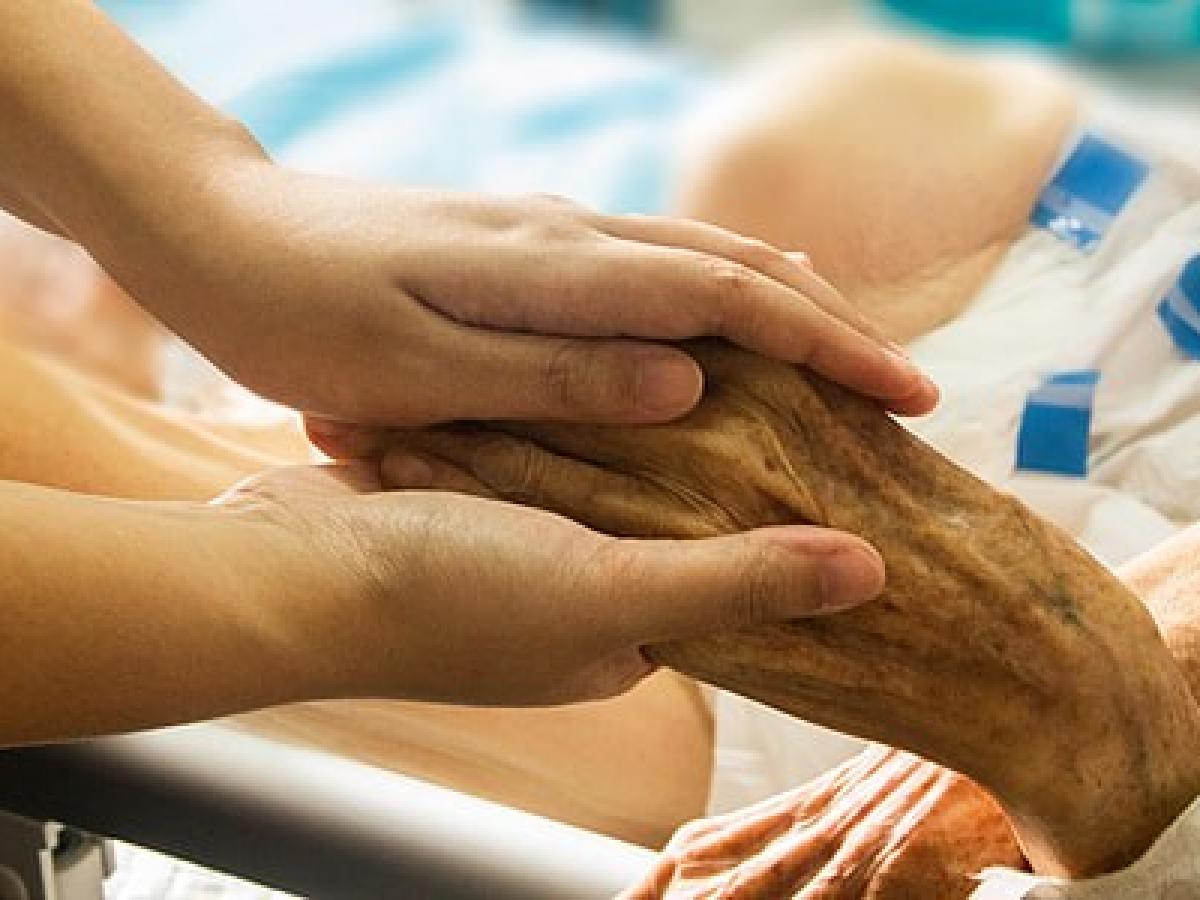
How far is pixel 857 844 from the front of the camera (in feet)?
2.66

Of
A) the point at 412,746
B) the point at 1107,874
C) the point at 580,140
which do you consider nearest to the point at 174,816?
the point at 412,746

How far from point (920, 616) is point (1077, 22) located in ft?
6.13

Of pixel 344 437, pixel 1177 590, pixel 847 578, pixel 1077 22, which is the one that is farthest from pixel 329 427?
pixel 1077 22

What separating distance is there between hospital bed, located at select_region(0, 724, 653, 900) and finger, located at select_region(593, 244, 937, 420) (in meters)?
0.22

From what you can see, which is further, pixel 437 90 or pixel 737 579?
pixel 437 90

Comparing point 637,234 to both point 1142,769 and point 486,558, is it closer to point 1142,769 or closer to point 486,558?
point 486,558

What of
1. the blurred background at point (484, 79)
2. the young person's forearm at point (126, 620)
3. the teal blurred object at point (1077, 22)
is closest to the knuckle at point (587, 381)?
the young person's forearm at point (126, 620)

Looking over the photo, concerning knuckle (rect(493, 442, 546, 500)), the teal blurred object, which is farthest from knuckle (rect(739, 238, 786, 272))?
the teal blurred object

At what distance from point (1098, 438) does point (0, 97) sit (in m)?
0.60

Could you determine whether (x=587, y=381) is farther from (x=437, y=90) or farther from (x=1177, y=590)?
(x=437, y=90)

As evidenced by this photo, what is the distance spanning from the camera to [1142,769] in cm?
78

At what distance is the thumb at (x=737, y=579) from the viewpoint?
722 mm

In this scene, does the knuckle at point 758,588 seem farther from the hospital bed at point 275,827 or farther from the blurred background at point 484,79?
the blurred background at point 484,79

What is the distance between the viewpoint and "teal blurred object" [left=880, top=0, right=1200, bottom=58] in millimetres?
2436
